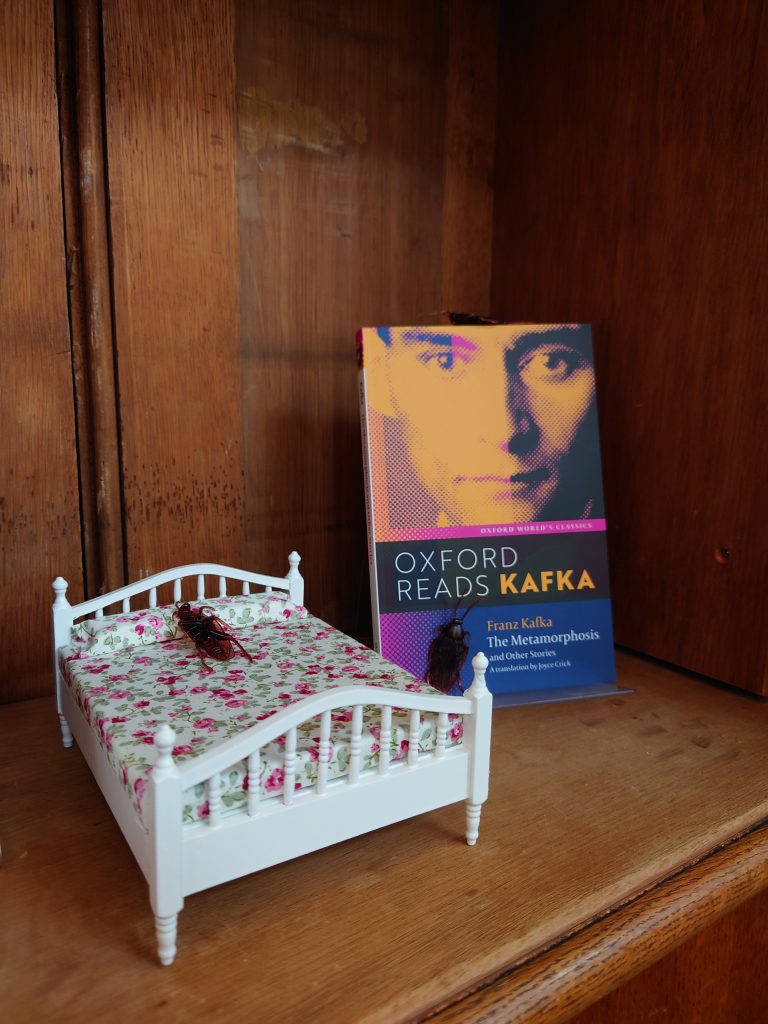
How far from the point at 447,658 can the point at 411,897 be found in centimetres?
83

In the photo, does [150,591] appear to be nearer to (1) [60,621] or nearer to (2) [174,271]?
(1) [60,621]

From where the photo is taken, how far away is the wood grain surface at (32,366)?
6.32 feet

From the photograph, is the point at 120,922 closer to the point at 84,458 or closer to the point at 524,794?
the point at 524,794

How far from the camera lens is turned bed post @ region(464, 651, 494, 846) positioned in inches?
58.2

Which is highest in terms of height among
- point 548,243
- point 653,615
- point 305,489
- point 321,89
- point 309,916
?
point 321,89

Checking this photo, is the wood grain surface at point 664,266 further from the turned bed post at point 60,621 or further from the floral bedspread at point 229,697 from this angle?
the turned bed post at point 60,621

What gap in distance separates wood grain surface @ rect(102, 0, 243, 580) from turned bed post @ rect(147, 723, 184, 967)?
1192 mm

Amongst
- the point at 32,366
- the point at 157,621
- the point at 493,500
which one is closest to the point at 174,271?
the point at 32,366

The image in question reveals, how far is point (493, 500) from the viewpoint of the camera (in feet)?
7.43

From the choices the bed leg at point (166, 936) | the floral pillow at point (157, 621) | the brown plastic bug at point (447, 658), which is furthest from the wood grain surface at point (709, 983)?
the floral pillow at point (157, 621)

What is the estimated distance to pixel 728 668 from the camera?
2275mm

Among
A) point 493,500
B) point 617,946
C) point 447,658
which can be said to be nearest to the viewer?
point 617,946

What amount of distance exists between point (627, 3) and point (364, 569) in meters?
1.99

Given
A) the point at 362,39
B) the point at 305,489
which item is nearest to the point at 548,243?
the point at 362,39
